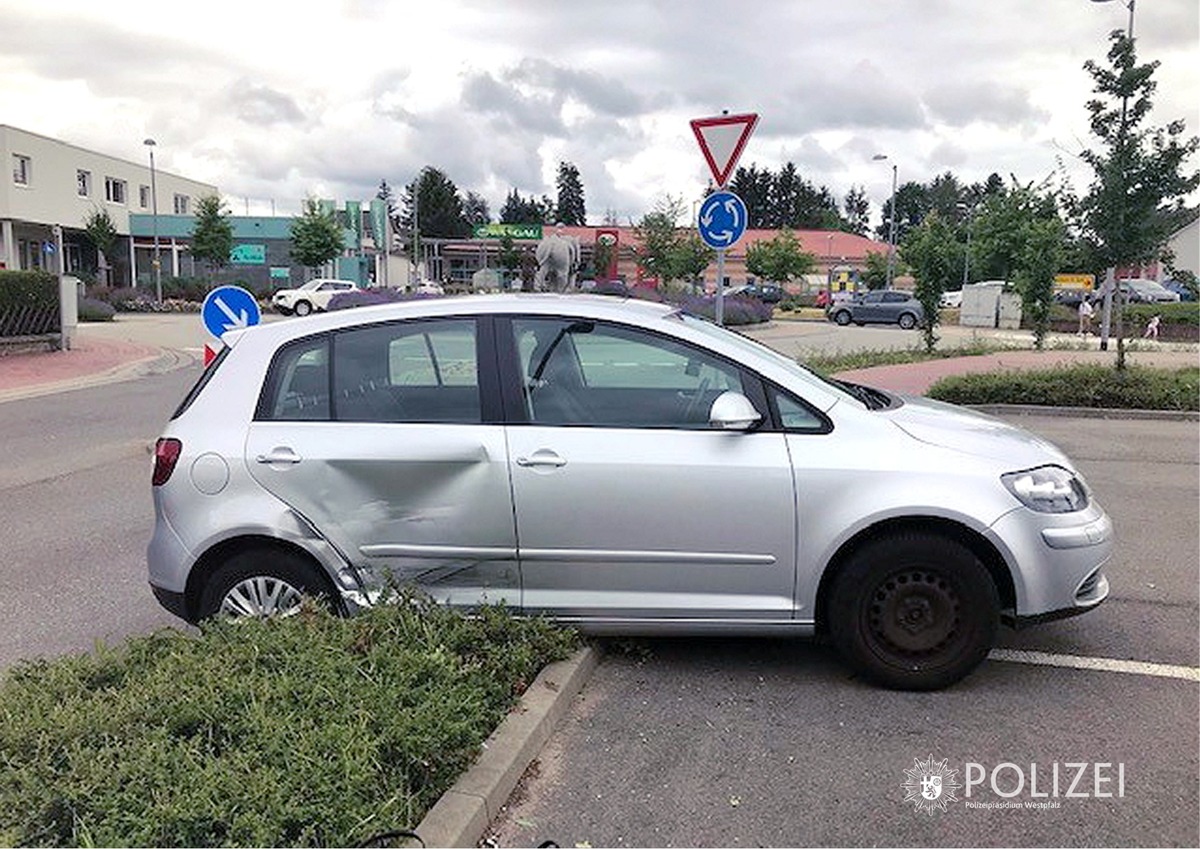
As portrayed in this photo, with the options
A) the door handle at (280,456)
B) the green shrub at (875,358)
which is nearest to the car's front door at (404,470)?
the door handle at (280,456)

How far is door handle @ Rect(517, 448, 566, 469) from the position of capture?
4.07 meters

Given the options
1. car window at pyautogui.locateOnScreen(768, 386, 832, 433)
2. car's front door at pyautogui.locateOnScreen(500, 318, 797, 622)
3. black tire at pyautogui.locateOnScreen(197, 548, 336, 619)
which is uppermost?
car window at pyautogui.locateOnScreen(768, 386, 832, 433)

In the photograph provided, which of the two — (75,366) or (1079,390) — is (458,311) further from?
(75,366)

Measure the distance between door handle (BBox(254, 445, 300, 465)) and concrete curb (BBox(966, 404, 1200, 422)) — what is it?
34.9ft

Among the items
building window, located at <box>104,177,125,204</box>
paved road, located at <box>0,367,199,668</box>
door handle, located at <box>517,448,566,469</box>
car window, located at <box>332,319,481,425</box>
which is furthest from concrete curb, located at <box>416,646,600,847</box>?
building window, located at <box>104,177,125,204</box>

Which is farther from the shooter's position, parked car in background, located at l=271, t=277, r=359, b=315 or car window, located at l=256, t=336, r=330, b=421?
parked car in background, located at l=271, t=277, r=359, b=315

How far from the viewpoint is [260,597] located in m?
4.28

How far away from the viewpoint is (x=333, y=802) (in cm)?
277

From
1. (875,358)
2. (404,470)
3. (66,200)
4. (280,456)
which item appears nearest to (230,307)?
(280,456)

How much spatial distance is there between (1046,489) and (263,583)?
3415 millimetres

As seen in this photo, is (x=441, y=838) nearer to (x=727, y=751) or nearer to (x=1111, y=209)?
(x=727, y=751)

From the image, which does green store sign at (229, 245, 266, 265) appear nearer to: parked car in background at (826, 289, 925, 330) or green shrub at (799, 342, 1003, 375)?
parked car in background at (826, 289, 925, 330)

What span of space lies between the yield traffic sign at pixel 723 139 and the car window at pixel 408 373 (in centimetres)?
480

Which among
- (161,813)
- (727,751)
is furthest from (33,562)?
(727,751)
